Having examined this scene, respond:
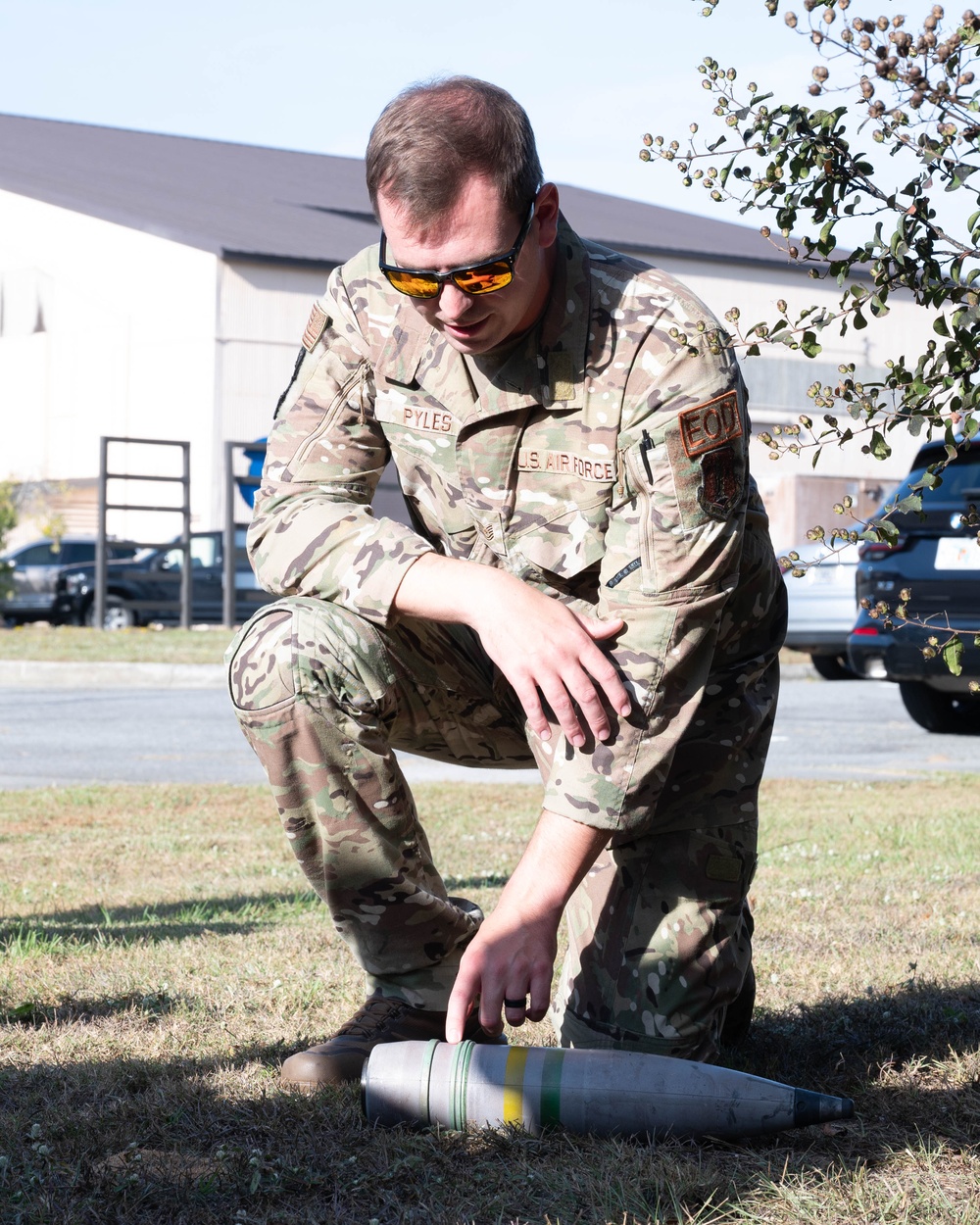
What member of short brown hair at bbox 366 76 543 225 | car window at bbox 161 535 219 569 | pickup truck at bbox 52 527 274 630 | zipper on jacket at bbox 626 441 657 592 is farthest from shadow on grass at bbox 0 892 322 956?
car window at bbox 161 535 219 569

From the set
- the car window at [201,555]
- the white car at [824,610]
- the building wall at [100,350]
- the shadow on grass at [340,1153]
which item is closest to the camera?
the shadow on grass at [340,1153]

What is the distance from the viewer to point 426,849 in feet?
9.57

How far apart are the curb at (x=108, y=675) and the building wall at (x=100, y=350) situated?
14.3 metres

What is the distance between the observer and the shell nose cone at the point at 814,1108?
2.31 metres

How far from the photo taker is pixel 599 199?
41.7 metres

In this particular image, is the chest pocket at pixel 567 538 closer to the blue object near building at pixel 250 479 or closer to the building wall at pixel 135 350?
the blue object near building at pixel 250 479

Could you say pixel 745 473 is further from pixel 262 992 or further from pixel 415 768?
pixel 415 768

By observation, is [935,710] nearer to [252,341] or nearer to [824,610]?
[824,610]

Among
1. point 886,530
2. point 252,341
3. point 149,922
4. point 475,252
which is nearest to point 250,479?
point 252,341

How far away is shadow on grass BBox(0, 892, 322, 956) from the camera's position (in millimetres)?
3752

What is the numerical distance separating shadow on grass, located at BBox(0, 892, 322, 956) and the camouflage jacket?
1333 millimetres

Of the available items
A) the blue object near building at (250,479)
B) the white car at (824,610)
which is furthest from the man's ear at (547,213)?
the blue object near building at (250,479)

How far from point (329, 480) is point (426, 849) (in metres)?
0.71

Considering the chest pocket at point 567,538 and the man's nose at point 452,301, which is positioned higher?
the man's nose at point 452,301
